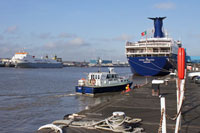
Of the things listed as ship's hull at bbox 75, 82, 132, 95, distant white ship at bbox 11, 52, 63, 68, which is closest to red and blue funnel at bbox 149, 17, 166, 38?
ship's hull at bbox 75, 82, 132, 95

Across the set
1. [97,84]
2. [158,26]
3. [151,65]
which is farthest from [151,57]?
[97,84]

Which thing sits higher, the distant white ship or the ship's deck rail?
the ship's deck rail

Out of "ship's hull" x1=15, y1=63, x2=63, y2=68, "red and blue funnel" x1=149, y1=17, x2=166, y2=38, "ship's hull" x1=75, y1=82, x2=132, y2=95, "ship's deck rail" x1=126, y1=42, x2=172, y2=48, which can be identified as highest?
"red and blue funnel" x1=149, y1=17, x2=166, y2=38

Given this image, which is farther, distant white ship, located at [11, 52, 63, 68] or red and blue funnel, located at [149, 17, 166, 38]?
distant white ship, located at [11, 52, 63, 68]

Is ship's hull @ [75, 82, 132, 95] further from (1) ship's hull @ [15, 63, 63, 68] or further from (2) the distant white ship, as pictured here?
(1) ship's hull @ [15, 63, 63, 68]

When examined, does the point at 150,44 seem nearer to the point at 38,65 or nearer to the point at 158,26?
the point at 158,26

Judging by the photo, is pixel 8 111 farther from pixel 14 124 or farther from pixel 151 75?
pixel 151 75

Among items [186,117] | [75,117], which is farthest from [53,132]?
[186,117]

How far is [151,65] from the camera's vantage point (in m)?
55.6

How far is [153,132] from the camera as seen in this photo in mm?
8617

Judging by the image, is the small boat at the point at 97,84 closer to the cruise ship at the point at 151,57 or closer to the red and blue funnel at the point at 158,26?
the cruise ship at the point at 151,57

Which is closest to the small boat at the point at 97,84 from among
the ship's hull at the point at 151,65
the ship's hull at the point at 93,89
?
the ship's hull at the point at 93,89

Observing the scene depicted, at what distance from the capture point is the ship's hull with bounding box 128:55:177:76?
180 ft

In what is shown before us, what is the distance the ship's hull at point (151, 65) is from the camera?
54750 mm
